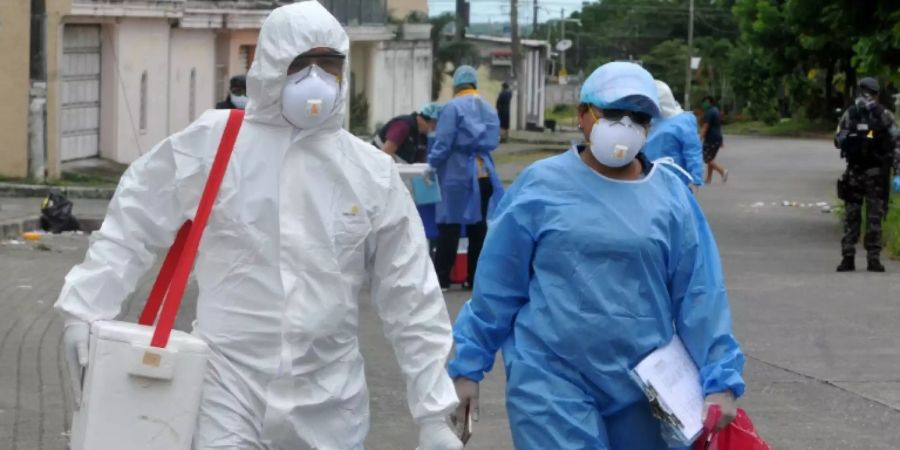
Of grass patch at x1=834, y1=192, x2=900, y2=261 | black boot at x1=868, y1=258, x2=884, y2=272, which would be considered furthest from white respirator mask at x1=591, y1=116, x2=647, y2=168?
grass patch at x1=834, y1=192, x2=900, y2=261

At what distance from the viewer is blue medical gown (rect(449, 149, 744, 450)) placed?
5129mm

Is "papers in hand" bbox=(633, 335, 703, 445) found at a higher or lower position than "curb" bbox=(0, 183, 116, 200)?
higher

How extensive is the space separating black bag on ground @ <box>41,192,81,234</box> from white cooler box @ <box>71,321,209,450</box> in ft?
49.9

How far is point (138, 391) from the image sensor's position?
4.48 meters

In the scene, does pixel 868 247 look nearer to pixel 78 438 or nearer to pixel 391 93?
pixel 78 438

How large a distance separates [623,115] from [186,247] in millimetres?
1403

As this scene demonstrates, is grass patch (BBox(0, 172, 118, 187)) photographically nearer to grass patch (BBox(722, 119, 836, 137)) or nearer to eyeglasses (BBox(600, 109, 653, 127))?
eyeglasses (BBox(600, 109, 653, 127))

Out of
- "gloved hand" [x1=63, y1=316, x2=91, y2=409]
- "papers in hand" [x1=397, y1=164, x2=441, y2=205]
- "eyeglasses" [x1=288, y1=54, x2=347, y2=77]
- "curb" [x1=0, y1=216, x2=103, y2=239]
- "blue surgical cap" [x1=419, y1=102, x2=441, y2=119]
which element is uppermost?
"eyeglasses" [x1=288, y1=54, x2=347, y2=77]

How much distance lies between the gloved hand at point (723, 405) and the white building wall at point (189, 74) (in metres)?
26.2

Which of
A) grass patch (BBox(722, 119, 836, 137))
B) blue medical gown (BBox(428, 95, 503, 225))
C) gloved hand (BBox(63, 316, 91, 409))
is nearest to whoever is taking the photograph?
gloved hand (BBox(63, 316, 91, 409))

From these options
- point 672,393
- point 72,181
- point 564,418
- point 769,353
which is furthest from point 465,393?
point 72,181

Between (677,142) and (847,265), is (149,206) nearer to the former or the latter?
(677,142)

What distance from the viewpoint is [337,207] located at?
4887 millimetres

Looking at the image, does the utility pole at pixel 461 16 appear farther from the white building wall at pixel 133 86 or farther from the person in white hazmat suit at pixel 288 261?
the person in white hazmat suit at pixel 288 261
